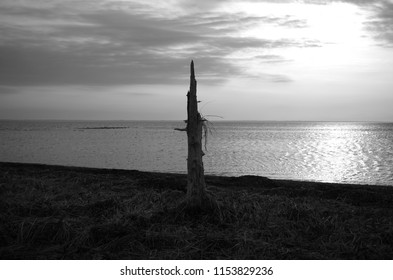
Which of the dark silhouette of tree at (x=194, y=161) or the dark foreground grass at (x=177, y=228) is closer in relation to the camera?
the dark foreground grass at (x=177, y=228)

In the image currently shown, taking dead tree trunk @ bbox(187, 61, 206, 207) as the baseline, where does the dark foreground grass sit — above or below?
below

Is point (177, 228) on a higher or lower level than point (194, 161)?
lower

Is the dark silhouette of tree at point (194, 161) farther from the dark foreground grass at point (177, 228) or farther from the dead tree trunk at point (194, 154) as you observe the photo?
the dark foreground grass at point (177, 228)

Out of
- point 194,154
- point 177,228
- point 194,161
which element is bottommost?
point 177,228

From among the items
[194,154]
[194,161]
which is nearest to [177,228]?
[194,161]

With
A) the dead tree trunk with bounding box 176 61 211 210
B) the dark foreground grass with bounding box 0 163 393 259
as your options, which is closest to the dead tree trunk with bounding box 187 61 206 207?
the dead tree trunk with bounding box 176 61 211 210

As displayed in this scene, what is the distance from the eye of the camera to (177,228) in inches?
334

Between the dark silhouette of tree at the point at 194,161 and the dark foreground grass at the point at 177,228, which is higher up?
the dark silhouette of tree at the point at 194,161

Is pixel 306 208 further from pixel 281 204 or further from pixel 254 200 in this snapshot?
pixel 254 200

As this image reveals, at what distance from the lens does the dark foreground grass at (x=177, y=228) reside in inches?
282

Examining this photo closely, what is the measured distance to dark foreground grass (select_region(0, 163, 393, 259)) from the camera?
717 cm

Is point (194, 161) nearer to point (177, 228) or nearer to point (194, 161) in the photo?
point (194, 161)

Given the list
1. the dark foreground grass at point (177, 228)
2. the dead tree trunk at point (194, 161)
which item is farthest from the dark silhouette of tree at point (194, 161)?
the dark foreground grass at point (177, 228)

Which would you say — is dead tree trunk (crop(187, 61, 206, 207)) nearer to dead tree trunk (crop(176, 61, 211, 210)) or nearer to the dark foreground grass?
dead tree trunk (crop(176, 61, 211, 210))
